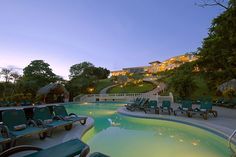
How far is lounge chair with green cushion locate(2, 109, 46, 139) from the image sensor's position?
5903 millimetres

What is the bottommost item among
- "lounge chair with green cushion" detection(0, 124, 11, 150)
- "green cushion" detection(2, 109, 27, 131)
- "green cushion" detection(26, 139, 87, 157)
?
"lounge chair with green cushion" detection(0, 124, 11, 150)

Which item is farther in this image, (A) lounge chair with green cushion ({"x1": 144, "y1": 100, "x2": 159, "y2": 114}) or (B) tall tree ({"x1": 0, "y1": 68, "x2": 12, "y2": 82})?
(B) tall tree ({"x1": 0, "y1": 68, "x2": 12, "y2": 82})

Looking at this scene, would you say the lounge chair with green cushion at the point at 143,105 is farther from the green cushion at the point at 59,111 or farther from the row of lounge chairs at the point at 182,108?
the green cushion at the point at 59,111

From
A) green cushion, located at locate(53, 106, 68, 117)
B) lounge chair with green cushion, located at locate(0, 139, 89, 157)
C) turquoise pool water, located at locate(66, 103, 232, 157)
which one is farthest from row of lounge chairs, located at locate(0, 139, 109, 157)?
green cushion, located at locate(53, 106, 68, 117)

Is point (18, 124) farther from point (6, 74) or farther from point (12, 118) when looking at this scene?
point (6, 74)

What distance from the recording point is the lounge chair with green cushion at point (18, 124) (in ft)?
19.4

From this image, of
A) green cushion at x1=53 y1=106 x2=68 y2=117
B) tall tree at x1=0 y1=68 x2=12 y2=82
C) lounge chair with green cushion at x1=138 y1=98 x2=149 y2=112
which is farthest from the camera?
tall tree at x1=0 y1=68 x2=12 y2=82

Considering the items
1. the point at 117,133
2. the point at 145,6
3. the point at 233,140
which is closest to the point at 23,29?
the point at 145,6

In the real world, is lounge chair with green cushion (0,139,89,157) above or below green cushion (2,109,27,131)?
below

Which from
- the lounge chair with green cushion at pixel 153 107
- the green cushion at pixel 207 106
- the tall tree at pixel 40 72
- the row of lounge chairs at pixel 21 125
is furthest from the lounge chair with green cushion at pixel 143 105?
the tall tree at pixel 40 72

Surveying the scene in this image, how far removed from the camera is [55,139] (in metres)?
6.76

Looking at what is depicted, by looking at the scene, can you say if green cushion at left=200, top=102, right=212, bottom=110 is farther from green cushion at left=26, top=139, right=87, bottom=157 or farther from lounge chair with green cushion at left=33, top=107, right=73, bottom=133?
green cushion at left=26, top=139, right=87, bottom=157

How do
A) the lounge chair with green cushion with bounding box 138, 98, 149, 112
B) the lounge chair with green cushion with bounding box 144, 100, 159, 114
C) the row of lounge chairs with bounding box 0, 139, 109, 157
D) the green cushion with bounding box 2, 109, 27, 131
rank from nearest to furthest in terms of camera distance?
the row of lounge chairs with bounding box 0, 139, 109, 157, the green cushion with bounding box 2, 109, 27, 131, the lounge chair with green cushion with bounding box 144, 100, 159, 114, the lounge chair with green cushion with bounding box 138, 98, 149, 112

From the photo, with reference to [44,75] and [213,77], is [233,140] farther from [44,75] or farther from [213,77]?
[44,75]
